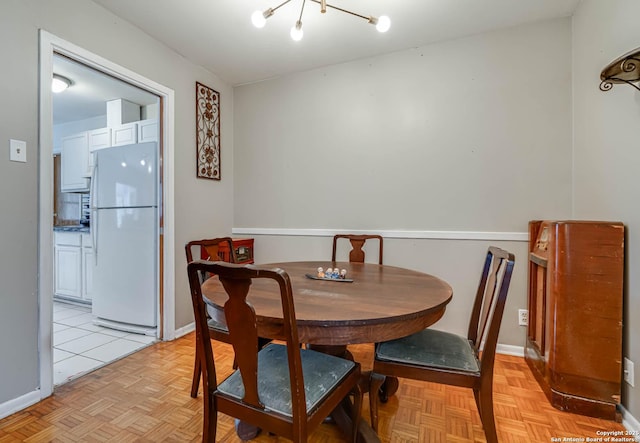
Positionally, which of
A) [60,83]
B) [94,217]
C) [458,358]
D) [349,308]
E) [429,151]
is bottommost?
[458,358]

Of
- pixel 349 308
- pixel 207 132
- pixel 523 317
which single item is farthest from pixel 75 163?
pixel 523 317

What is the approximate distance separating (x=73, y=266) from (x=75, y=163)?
132 cm

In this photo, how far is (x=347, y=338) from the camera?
0.98 meters

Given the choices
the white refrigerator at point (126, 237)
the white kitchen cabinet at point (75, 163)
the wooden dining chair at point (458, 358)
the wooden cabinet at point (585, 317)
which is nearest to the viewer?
the wooden dining chair at point (458, 358)

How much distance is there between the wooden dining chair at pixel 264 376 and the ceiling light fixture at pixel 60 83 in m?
3.34

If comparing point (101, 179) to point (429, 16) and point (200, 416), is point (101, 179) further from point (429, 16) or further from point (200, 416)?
point (429, 16)

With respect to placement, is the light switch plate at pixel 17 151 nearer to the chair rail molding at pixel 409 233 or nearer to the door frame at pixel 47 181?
the door frame at pixel 47 181

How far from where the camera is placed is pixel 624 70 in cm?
137

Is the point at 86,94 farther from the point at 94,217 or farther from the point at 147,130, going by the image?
the point at 94,217

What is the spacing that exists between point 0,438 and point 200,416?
893 millimetres

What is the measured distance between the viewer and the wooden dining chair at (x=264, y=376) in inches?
34.4

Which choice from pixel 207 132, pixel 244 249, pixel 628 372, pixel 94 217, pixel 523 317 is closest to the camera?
pixel 628 372

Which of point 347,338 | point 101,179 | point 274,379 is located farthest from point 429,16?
point 101,179

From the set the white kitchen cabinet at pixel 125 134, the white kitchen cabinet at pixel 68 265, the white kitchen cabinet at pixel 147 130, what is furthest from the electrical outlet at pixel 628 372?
the white kitchen cabinet at pixel 68 265
